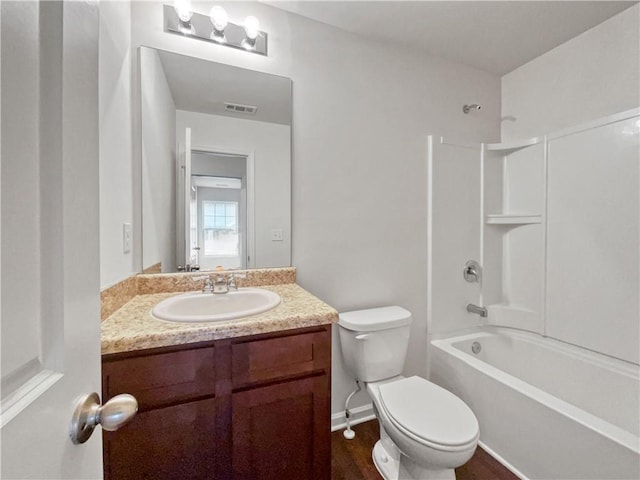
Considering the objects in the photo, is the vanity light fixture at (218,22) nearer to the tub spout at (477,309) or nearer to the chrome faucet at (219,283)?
the chrome faucet at (219,283)

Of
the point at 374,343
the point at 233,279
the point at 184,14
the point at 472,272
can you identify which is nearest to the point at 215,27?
the point at 184,14

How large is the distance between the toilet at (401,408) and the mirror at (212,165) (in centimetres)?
62

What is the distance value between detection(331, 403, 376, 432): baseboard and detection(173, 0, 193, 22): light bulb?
2.31m

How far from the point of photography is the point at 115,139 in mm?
1109

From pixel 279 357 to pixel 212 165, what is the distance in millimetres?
1095

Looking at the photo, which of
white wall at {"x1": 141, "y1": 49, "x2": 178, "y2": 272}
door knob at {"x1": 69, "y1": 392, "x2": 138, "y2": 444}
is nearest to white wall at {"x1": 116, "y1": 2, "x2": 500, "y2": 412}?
white wall at {"x1": 141, "y1": 49, "x2": 178, "y2": 272}

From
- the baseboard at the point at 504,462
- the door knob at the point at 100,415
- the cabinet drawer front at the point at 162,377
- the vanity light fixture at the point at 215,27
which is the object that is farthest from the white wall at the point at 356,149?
the door knob at the point at 100,415

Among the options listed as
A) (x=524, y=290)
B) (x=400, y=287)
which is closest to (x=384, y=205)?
(x=400, y=287)

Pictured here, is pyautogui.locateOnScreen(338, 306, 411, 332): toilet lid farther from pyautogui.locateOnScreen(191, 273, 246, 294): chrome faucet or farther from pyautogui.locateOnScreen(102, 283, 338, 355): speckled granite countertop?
pyautogui.locateOnScreen(191, 273, 246, 294): chrome faucet

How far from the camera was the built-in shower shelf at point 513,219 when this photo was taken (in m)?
2.00

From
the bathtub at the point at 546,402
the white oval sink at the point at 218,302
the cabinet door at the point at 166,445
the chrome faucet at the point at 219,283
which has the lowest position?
the bathtub at the point at 546,402

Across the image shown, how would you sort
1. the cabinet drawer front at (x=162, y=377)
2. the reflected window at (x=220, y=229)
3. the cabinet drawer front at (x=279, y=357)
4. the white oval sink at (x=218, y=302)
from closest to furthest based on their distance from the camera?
the cabinet drawer front at (x=162, y=377)
the cabinet drawer front at (x=279, y=357)
the white oval sink at (x=218, y=302)
the reflected window at (x=220, y=229)

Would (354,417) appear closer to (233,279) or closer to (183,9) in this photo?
(233,279)

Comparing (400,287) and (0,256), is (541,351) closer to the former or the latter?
(400,287)
